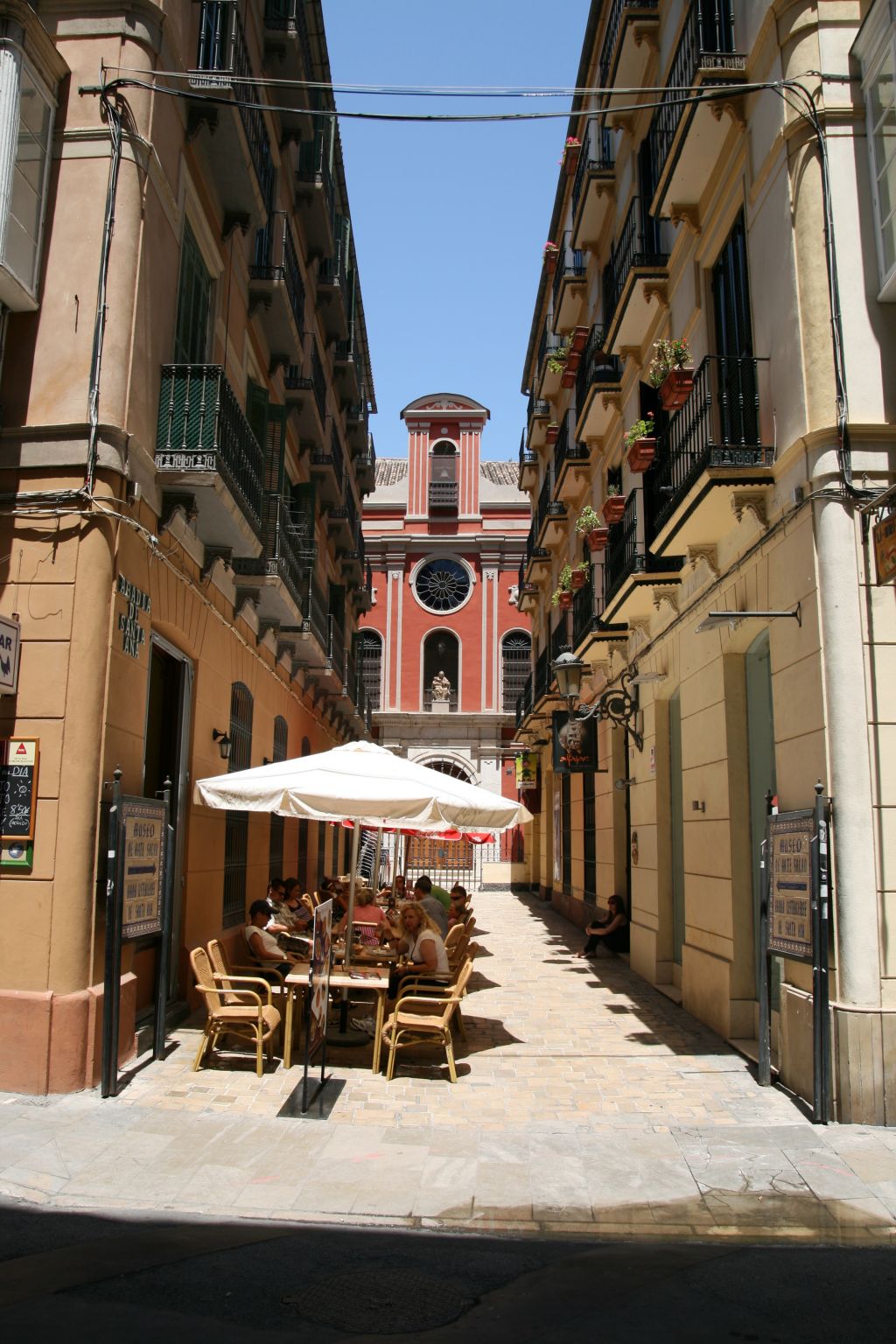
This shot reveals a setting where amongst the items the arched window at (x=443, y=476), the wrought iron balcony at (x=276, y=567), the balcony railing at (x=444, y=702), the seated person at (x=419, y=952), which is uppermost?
the arched window at (x=443, y=476)

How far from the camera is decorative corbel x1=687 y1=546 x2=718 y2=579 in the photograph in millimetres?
10164

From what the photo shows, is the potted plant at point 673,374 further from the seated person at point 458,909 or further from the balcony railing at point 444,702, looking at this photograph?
the balcony railing at point 444,702

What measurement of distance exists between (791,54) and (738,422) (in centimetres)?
286

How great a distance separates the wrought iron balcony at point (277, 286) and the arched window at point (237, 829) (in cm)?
497

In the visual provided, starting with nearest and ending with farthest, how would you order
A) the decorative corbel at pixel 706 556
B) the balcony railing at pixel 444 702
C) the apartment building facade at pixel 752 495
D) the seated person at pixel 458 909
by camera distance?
the apartment building facade at pixel 752 495 → the decorative corbel at pixel 706 556 → the seated person at pixel 458 909 → the balcony railing at pixel 444 702

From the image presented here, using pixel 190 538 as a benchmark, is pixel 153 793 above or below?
below

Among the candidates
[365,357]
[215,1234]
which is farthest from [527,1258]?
[365,357]

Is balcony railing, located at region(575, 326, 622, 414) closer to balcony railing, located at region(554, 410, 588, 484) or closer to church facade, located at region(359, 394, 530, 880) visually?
balcony railing, located at region(554, 410, 588, 484)

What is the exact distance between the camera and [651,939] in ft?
43.3

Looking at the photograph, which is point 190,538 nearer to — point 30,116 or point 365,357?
point 30,116

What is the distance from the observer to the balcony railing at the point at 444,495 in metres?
41.8

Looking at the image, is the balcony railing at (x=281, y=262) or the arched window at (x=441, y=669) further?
the arched window at (x=441, y=669)

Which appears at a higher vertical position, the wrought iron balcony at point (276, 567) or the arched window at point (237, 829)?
the wrought iron balcony at point (276, 567)

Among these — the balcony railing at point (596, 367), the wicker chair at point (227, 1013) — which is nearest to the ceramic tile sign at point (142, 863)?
the wicker chair at point (227, 1013)
